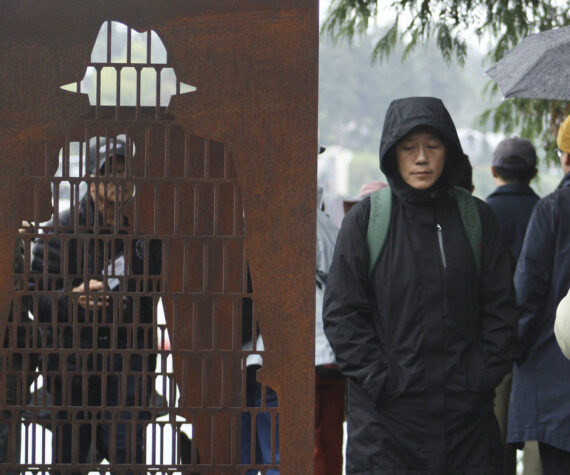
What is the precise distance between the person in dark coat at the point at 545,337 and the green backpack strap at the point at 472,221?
1.86 feet

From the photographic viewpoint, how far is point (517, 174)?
206 inches

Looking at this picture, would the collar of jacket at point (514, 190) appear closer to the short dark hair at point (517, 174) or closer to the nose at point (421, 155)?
the short dark hair at point (517, 174)

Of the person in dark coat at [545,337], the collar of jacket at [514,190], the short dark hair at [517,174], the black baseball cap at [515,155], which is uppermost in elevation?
the black baseball cap at [515,155]

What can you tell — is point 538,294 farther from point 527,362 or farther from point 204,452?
point 204,452

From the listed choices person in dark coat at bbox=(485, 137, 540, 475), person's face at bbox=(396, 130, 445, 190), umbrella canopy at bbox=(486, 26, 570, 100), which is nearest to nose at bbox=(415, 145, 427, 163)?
person's face at bbox=(396, 130, 445, 190)

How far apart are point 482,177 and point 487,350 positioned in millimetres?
59937

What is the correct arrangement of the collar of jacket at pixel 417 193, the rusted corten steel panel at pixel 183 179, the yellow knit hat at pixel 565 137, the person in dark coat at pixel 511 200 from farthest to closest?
1. the person in dark coat at pixel 511 200
2. the yellow knit hat at pixel 565 137
3. the collar of jacket at pixel 417 193
4. the rusted corten steel panel at pixel 183 179

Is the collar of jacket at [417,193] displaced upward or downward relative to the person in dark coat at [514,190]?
downward

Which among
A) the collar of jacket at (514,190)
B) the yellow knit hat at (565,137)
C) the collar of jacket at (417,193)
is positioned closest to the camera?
the collar of jacket at (417,193)

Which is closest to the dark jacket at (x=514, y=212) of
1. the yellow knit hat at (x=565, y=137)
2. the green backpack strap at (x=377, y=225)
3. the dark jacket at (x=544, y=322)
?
the yellow knit hat at (x=565, y=137)

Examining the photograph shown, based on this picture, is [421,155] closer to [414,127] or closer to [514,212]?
[414,127]

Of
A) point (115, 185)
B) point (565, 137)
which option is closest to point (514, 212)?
point (565, 137)

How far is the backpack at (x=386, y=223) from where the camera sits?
135 inches

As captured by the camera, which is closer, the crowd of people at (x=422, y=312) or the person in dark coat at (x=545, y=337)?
the crowd of people at (x=422, y=312)
